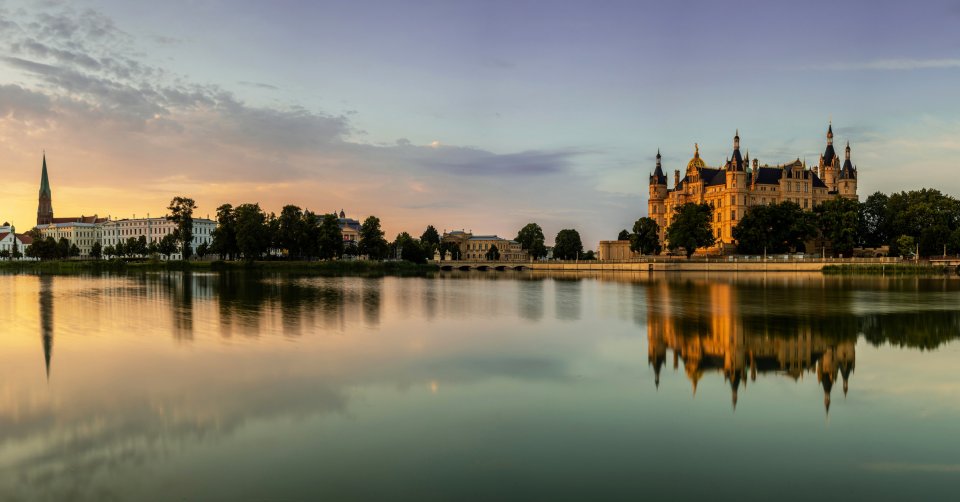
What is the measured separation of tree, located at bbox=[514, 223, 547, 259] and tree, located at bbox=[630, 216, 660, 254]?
4613cm

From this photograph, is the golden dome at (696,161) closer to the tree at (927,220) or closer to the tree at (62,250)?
the tree at (927,220)

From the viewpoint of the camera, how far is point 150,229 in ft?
570

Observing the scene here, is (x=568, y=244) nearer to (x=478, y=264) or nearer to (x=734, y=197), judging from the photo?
(x=478, y=264)

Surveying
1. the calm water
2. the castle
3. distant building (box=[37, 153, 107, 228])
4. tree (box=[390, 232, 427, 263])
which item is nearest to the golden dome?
the castle

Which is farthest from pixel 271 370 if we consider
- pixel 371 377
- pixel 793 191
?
pixel 793 191

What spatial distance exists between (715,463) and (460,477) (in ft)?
12.4

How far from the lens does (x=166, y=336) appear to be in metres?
22.8

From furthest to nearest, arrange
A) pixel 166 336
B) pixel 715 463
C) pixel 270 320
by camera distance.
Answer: pixel 270 320, pixel 166 336, pixel 715 463

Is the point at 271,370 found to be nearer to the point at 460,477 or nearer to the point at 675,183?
the point at 460,477

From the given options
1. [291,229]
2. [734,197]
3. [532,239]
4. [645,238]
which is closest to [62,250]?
[291,229]

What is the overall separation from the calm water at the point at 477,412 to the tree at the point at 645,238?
93.7 metres

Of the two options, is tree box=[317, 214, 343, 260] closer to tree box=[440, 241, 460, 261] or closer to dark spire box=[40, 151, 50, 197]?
tree box=[440, 241, 460, 261]

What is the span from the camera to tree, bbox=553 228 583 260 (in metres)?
161

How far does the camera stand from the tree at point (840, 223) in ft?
334
